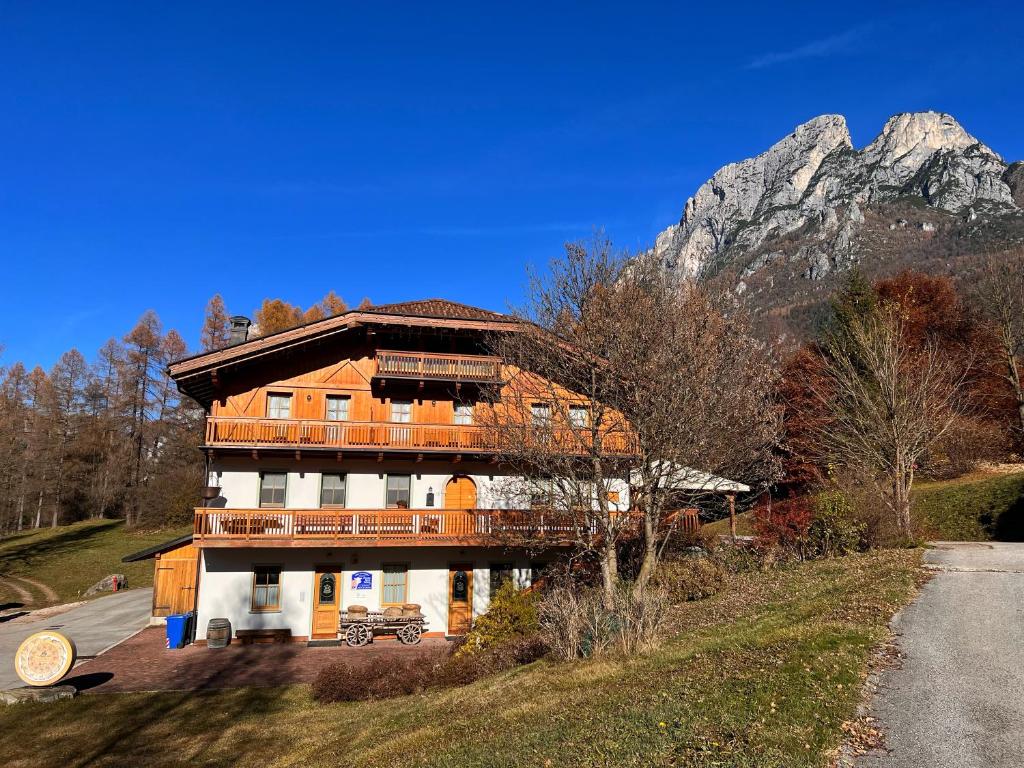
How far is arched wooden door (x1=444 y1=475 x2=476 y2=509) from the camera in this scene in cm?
2277

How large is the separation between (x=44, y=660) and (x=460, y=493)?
12394 millimetres

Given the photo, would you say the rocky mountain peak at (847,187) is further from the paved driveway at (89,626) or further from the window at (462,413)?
the paved driveway at (89,626)

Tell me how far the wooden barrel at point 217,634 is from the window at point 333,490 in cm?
480

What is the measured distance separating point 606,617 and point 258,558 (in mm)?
13101

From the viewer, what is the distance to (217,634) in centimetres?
1978

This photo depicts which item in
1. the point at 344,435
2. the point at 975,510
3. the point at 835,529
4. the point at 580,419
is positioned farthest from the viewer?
the point at 975,510

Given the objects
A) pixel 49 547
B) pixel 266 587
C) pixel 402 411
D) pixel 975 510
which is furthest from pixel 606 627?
pixel 49 547

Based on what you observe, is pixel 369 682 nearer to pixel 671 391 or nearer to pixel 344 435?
pixel 344 435

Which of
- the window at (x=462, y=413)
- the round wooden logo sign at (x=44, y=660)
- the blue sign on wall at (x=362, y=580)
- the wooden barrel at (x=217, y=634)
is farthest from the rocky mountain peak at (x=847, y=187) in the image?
the round wooden logo sign at (x=44, y=660)

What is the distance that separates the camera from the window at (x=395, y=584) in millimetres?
21438

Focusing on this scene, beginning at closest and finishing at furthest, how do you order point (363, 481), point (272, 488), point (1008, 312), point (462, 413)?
point (272, 488)
point (363, 481)
point (462, 413)
point (1008, 312)

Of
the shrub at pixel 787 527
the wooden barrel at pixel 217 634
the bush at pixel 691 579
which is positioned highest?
the shrub at pixel 787 527

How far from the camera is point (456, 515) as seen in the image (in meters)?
20.9

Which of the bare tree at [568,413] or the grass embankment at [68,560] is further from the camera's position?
the grass embankment at [68,560]
